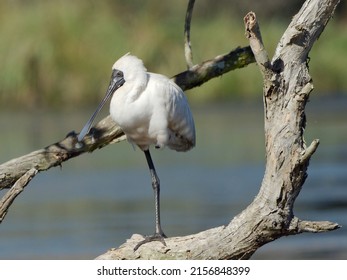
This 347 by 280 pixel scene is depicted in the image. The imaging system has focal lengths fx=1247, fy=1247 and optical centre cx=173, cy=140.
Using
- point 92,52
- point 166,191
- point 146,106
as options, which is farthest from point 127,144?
point 146,106

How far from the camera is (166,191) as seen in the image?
19.2 metres

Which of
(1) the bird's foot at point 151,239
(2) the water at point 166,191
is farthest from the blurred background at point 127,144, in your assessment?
(1) the bird's foot at point 151,239

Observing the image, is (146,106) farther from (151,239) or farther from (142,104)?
(151,239)

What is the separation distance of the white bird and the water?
4563 millimetres

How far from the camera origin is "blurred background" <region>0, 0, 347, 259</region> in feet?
52.7

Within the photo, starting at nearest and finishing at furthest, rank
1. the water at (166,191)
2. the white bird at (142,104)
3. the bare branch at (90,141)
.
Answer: the bare branch at (90,141) < the white bird at (142,104) < the water at (166,191)

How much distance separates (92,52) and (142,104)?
22879 millimetres

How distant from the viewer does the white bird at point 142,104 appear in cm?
911

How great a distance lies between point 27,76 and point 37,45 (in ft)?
3.20

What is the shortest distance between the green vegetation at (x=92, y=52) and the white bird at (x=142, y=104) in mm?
20700

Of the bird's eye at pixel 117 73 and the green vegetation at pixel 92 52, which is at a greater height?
the green vegetation at pixel 92 52

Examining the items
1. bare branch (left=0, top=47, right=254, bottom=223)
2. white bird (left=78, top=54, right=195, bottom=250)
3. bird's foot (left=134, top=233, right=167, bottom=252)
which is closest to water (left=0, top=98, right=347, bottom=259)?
bare branch (left=0, top=47, right=254, bottom=223)

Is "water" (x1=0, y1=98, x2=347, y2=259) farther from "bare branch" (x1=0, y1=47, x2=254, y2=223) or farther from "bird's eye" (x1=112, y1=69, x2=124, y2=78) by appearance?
"bird's eye" (x1=112, y1=69, x2=124, y2=78)

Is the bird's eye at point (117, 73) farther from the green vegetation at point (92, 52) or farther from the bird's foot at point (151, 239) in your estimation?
the green vegetation at point (92, 52)
